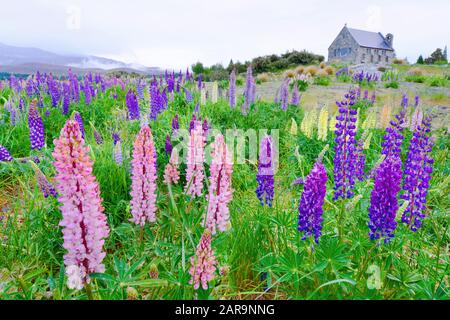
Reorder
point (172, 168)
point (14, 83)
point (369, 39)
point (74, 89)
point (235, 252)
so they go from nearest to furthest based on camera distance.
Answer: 1. point (235, 252)
2. point (172, 168)
3. point (74, 89)
4. point (14, 83)
5. point (369, 39)

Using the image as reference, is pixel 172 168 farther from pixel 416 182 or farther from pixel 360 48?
pixel 360 48

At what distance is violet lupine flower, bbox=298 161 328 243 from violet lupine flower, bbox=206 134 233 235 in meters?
0.51

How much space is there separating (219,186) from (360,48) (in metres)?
46.5

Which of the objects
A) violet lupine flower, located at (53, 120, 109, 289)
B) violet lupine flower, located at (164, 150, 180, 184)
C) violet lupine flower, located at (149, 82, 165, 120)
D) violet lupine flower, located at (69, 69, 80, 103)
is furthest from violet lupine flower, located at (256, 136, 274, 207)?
violet lupine flower, located at (69, 69, 80, 103)

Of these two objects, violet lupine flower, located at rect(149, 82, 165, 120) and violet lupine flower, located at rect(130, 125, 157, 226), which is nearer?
violet lupine flower, located at rect(130, 125, 157, 226)

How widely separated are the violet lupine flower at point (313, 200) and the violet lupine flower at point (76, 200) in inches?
46.8

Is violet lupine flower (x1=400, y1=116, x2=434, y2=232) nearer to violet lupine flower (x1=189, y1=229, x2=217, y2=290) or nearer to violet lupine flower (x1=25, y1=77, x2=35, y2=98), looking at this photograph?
violet lupine flower (x1=189, y1=229, x2=217, y2=290)

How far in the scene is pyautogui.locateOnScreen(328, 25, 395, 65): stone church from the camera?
43172 mm

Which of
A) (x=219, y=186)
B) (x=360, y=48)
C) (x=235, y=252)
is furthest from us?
(x=360, y=48)

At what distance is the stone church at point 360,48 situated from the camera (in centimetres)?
4317

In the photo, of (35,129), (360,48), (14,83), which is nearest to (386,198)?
(35,129)

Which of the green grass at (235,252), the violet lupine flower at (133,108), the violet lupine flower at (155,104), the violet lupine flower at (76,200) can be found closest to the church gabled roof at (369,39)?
the violet lupine flower at (155,104)

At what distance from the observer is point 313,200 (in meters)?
2.06
